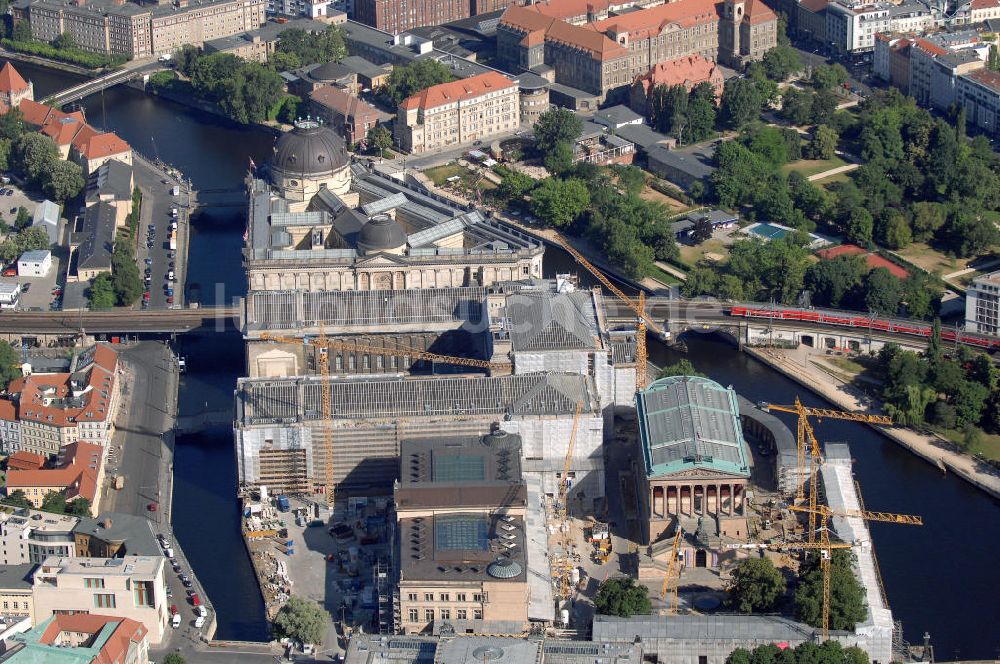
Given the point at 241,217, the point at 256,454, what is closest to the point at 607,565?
the point at 256,454

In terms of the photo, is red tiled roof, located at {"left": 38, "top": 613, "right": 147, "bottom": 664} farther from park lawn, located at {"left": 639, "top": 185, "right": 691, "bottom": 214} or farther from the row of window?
park lawn, located at {"left": 639, "top": 185, "right": 691, "bottom": 214}

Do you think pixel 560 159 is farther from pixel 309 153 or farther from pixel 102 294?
pixel 102 294

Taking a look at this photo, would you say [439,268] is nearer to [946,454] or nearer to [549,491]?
[549,491]

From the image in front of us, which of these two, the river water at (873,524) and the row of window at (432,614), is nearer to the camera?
the row of window at (432,614)

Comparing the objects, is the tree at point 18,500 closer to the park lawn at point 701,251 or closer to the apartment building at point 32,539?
the apartment building at point 32,539

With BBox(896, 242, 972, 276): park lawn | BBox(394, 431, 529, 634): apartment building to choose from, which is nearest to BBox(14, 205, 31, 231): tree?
BBox(394, 431, 529, 634): apartment building

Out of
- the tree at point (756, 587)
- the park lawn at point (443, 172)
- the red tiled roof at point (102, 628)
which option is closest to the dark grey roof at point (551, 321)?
the tree at point (756, 587)
